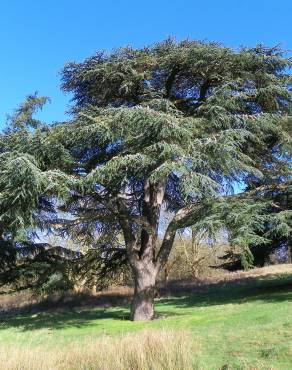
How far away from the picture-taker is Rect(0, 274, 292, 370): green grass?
9836 mm

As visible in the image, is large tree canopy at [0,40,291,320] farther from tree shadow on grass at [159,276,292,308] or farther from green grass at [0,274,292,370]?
tree shadow on grass at [159,276,292,308]

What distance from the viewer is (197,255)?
4175cm

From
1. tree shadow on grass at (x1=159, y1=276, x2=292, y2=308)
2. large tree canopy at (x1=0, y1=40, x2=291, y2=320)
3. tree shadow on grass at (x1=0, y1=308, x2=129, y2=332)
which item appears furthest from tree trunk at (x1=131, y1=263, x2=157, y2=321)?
tree shadow on grass at (x1=159, y1=276, x2=292, y2=308)

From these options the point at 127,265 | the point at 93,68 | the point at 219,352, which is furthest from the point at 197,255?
the point at 219,352

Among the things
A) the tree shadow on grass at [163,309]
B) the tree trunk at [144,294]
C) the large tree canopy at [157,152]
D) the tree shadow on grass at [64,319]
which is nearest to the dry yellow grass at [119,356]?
the large tree canopy at [157,152]

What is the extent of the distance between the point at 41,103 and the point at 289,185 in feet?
29.9

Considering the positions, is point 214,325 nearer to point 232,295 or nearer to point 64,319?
point 64,319

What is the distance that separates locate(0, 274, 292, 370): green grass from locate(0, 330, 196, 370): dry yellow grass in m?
Result: 0.71

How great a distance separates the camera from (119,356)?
9195mm

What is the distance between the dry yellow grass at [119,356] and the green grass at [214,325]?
2.34ft

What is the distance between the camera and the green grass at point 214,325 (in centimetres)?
984

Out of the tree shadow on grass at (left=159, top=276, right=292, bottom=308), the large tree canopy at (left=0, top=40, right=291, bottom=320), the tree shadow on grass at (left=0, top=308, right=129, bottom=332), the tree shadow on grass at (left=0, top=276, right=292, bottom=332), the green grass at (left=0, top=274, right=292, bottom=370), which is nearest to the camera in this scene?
the green grass at (left=0, top=274, right=292, bottom=370)

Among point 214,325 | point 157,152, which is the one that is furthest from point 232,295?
point 157,152

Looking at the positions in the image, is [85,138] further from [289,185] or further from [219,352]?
[219,352]
